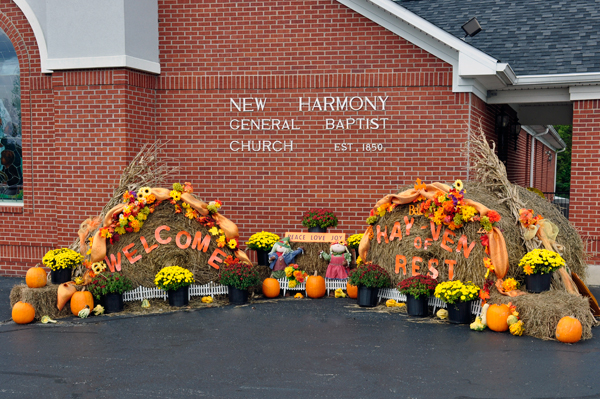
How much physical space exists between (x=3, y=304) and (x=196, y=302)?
2.91 m

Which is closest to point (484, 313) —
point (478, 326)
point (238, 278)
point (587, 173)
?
point (478, 326)

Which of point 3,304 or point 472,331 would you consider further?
point 3,304

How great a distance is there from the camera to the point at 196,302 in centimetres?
854

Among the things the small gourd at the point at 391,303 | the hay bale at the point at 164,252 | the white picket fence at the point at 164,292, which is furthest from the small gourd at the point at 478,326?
the hay bale at the point at 164,252

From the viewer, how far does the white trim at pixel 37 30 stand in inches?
416

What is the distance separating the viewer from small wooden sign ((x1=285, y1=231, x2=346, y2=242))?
362 inches

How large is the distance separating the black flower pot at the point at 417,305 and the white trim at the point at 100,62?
5.76 m

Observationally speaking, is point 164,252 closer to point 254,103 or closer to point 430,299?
point 254,103

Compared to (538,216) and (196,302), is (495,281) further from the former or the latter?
(196,302)

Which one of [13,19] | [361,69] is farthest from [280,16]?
[13,19]

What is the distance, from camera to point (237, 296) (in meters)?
8.56

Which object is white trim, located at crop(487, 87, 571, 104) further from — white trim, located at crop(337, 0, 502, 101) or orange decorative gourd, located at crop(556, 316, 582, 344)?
orange decorative gourd, located at crop(556, 316, 582, 344)

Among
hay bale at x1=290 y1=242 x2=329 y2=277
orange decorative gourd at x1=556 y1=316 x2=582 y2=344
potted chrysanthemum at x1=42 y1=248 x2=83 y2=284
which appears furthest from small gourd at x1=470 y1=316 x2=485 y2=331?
potted chrysanthemum at x1=42 y1=248 x2=83 y2=284

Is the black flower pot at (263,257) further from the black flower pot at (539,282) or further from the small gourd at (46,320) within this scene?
the black flower pot at (539,282)
